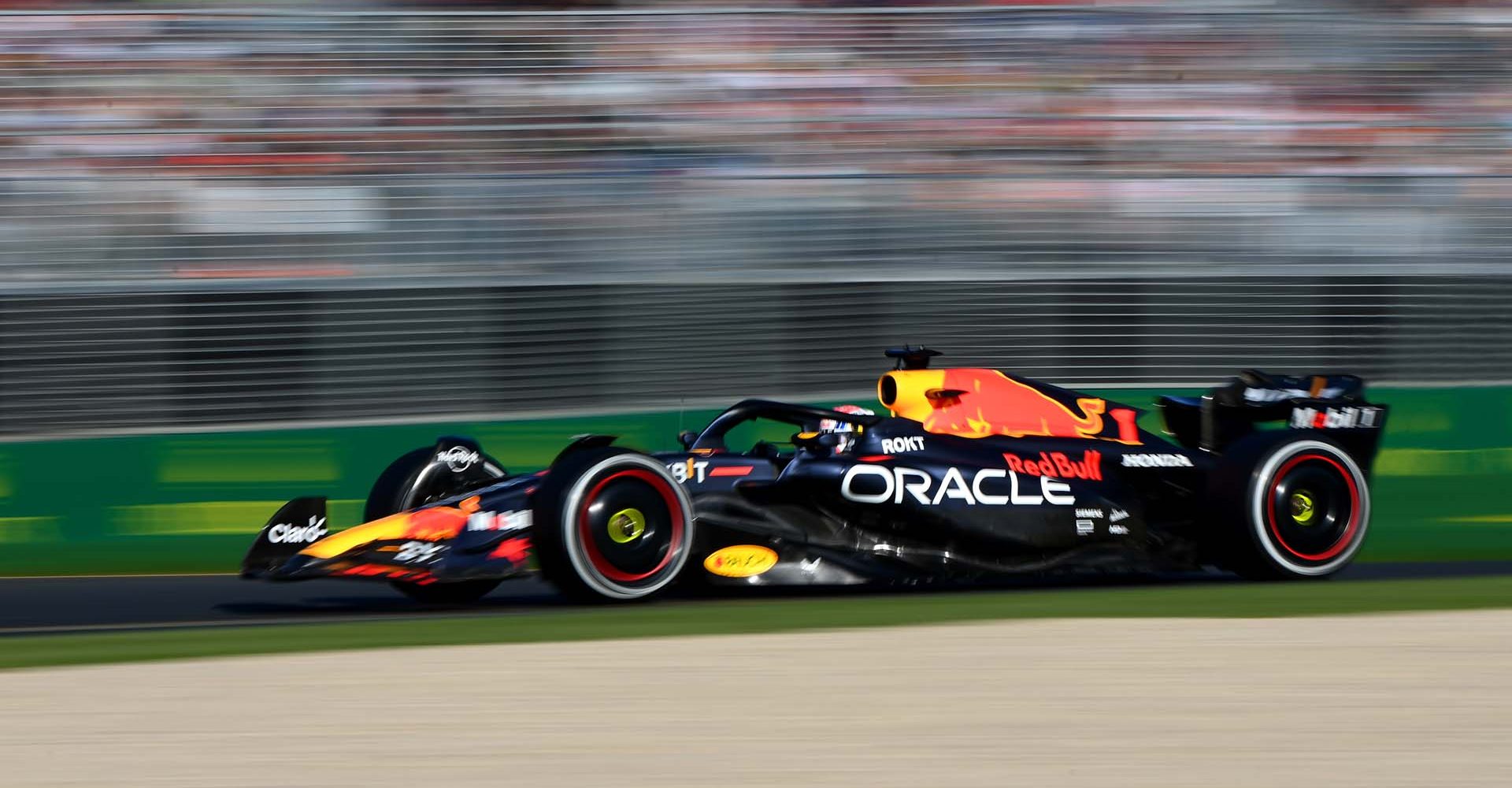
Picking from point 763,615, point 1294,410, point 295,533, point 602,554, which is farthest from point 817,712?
point 1294,410

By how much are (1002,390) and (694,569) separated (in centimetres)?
151

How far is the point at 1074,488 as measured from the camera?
7.16 meters

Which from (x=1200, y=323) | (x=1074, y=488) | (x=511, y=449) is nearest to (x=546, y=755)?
(x=1074, y=488)

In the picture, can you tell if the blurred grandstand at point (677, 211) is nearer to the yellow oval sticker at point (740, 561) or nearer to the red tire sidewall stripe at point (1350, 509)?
the red tire sidewall stripe at point (1350, 509)

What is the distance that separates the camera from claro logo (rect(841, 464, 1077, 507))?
22.6 feet

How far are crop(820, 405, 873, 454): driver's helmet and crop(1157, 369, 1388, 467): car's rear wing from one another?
4.98 feet

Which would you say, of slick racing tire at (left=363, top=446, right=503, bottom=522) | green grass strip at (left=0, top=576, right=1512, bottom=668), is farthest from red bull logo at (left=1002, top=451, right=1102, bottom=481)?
slick racing tire at (left=363, top=446, right=503, bottom=522)

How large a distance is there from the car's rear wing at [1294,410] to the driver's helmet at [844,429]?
152 cm

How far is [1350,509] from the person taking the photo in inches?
293

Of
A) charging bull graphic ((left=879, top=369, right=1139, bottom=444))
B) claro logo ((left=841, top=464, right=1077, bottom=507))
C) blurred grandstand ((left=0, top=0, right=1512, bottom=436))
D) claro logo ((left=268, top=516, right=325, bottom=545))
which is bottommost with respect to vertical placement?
claro logo ((left=268, top=516, right=325, bottom=545))

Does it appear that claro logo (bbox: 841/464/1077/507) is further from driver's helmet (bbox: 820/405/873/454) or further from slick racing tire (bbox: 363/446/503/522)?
slick racing tire (bbox: 363/446/503/522)

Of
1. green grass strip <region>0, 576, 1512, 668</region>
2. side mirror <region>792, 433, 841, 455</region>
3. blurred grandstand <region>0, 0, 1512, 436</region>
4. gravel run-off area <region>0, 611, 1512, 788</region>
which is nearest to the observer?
gravel run-off area <region>0, 611, 1512, 788</region>

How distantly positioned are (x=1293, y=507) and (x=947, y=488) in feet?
4.73

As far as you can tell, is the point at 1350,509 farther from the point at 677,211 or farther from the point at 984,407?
the point at 677,211
